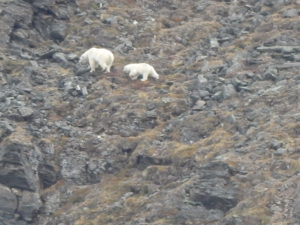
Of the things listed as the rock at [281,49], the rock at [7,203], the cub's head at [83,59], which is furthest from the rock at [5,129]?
the rock at [281,49]

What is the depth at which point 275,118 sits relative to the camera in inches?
1566

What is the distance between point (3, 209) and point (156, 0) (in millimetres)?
18125

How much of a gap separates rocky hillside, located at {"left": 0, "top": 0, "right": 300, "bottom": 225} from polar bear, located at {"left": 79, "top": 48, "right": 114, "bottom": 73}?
0.36 meters

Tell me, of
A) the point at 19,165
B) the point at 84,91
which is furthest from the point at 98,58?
the point at 19,165

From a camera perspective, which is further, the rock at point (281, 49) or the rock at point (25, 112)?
the rock at point (281, 49)

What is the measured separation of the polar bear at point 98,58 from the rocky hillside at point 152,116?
356mm

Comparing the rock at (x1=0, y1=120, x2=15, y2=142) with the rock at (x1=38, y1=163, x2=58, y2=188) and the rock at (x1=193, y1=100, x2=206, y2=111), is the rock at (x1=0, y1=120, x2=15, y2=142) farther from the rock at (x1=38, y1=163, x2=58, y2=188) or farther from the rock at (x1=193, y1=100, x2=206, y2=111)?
the rock at (x1=193, y1=100, x2=206, y2=111)

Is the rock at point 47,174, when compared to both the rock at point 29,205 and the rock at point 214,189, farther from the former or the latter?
the rock at point 214,189

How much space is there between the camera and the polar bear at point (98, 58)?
45719mm

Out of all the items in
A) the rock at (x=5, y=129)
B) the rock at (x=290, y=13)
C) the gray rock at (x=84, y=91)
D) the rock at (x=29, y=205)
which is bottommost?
the rock at (x=29, y=205)

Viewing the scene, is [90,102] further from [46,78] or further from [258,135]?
[258,135]

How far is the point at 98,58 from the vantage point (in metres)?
45.8

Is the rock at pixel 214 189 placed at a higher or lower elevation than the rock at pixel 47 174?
higher

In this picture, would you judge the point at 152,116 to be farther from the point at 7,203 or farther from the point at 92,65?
the point at 7,203
